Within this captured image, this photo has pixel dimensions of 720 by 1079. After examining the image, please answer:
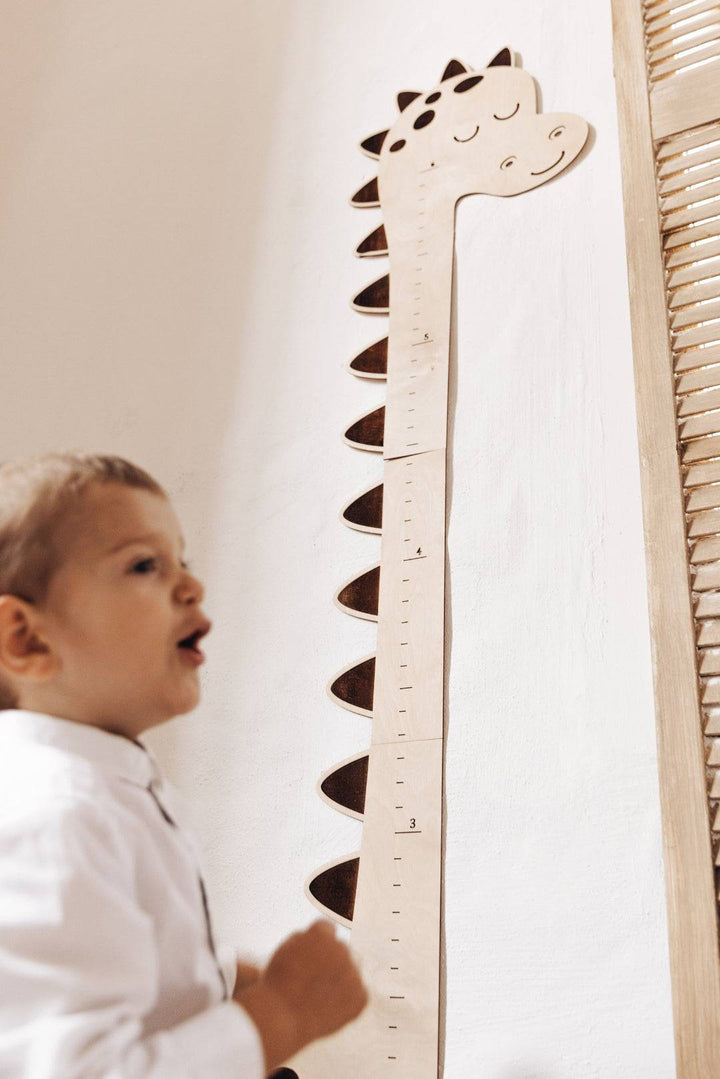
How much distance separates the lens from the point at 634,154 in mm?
1002

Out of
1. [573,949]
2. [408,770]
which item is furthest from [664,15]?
[573,949]

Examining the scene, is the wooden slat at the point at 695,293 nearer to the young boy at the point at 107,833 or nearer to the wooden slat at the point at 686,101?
the wooden slat at the point at 686,101

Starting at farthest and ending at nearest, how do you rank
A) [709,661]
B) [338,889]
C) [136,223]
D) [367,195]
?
[136,223] < [367,195] < [338,889] < [709,661]

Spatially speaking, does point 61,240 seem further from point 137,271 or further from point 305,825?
point 305,825

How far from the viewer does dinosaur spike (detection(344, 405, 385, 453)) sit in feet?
3.56

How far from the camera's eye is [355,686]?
985mm

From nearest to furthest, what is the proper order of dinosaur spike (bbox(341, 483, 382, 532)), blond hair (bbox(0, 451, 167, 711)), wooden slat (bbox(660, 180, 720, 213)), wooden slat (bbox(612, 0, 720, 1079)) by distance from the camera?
blond hair (bbox(0, 451, 167, 711)) < wooden slat (bbox(612, 0, 720, 1079)) < wooden slat (bbox(660, 180, 720, 213)) < dinosaur spike (bbox(341, 483, 382, 532))

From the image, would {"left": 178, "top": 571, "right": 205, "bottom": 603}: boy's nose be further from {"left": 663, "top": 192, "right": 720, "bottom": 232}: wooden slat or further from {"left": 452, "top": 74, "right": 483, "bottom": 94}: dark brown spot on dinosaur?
{"left": 452, "top": 74, "right": 483, "bottom": 94}: dark brown spot on dinosaur

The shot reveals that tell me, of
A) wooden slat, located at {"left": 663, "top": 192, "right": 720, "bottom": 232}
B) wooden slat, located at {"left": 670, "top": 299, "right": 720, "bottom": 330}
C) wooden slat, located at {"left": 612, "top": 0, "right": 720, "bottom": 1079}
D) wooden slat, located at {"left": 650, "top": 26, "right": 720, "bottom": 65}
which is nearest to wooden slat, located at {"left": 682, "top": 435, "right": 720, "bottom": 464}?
wooden slat, located at {"left": 612, "top": 0, "right": 720, "bottom": 1079}

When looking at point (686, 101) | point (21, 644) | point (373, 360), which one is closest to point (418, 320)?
point (373, 360)

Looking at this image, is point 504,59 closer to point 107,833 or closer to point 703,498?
point 703,498

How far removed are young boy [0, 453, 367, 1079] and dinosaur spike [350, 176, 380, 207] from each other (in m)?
0.78

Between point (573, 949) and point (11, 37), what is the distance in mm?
1641

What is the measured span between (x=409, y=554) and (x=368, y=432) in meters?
0.16
